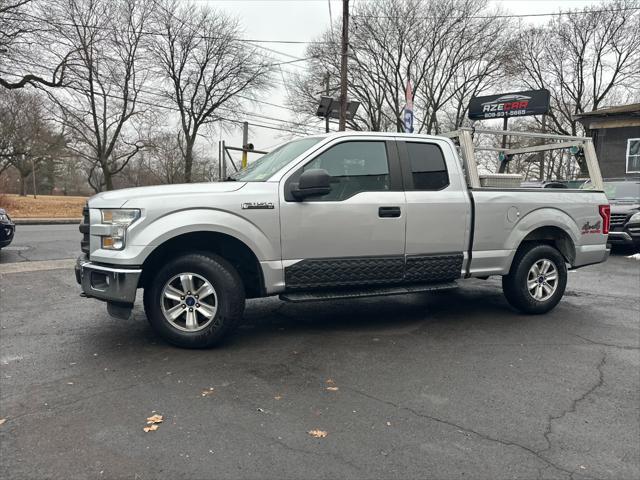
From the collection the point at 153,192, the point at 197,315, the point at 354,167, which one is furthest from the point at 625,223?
the point at 153,192

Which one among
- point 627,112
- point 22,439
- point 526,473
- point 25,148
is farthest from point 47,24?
point 627,112

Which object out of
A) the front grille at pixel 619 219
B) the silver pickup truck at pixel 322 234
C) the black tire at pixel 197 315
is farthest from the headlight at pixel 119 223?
the front grille at pixel 619 219

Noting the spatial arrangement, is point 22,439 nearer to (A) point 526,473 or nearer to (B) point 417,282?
(A) point 526,473

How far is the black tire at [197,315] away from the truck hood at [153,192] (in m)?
0.56

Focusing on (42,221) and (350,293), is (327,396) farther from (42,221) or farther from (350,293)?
(42,221)

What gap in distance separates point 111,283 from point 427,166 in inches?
129

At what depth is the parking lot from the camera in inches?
98.6

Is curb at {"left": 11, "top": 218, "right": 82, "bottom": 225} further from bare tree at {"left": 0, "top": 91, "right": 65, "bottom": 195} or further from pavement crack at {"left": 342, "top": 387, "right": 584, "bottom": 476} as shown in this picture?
pavement crack at {"left": 342, "top": 387, "right": 584, "bottom": 476}

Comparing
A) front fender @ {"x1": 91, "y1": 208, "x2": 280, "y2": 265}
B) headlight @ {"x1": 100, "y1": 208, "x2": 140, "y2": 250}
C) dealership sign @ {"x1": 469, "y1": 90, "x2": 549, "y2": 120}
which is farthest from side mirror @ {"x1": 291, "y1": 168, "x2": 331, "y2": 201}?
dealership sign @ {"x1": 469, "y1": 90, "x2": 549, "y2": 120}

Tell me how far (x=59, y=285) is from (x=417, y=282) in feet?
16.7

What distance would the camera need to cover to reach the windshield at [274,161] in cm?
454

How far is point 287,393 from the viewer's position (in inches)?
130

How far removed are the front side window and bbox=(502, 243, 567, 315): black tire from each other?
6.48 ft

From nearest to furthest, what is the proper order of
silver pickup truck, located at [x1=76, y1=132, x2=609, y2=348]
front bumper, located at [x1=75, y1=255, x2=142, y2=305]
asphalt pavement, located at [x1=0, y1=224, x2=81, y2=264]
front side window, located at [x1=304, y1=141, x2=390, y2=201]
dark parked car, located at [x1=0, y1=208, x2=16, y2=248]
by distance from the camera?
front bumper, located at [x1=75, y1=255, x2=142, y2=305]
silver pickup truck, located at [x1=76, y1=132, x2=609, y2=348]
front side window, located at [x1=304, y1=141, x2=390, y2=201]
dark parked car, located at [x1=0, y1=208, x2=16, y2=248]
asphalt pavement, located at [x1=0, y1=224, x2=81, y2=264]
